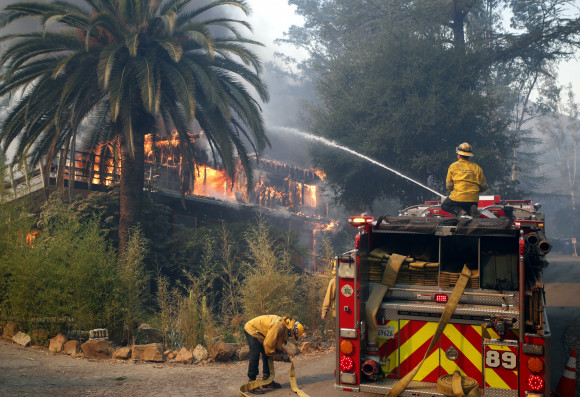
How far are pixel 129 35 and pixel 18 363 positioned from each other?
9247 mm

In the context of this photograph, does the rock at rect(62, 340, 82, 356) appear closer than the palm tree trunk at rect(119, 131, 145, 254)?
Yes

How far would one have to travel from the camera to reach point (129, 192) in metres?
14.9

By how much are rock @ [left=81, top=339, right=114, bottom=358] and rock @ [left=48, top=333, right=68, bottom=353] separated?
47cm

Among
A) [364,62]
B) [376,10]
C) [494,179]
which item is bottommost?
[494,179]

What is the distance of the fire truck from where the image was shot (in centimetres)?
511

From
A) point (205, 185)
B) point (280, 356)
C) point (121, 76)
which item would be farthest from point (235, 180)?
point (280, 356)

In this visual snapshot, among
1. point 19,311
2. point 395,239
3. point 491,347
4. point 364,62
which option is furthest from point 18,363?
point 364,62

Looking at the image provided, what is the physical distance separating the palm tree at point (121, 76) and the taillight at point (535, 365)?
10441 millimetres

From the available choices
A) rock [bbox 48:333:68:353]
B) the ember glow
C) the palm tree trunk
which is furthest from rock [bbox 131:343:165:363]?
the ember glow

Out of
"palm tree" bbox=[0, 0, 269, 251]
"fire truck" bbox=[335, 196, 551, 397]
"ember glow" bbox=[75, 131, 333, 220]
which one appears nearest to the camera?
"fire truck" bbox=[335, 196, 551, 397]

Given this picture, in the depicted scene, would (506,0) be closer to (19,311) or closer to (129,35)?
(129,35)

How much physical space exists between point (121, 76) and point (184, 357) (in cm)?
829

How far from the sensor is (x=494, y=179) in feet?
79.7

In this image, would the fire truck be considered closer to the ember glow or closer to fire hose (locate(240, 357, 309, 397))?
fire hose (locate(240, 357, 309, 397))
